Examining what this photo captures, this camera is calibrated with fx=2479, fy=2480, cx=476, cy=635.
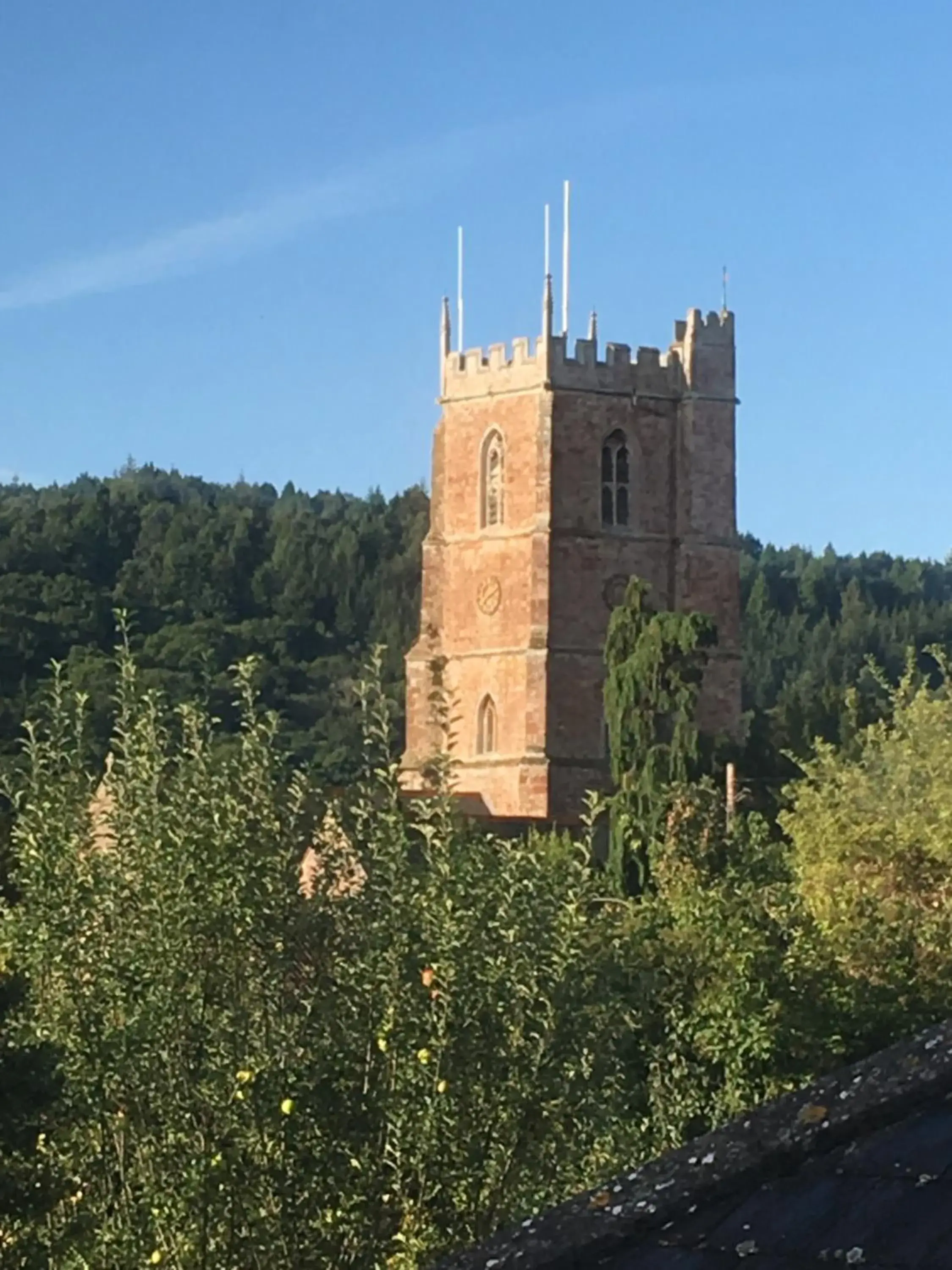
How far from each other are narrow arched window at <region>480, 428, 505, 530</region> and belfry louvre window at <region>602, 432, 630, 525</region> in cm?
239

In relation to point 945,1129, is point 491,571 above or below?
above

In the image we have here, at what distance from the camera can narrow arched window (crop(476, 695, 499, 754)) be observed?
57281mm

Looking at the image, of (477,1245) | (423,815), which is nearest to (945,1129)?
(477,1245)

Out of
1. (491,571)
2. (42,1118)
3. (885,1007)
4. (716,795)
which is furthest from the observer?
(491,571)

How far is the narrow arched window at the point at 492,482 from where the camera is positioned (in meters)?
58.6

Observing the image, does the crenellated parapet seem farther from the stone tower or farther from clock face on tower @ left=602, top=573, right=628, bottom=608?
clock face on tower @ left=602, top=573, right=628, bottom=608

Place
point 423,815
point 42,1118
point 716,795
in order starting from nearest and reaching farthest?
point 42,1118 → point 423,815 → point 716,795

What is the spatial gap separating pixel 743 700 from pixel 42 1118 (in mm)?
76706

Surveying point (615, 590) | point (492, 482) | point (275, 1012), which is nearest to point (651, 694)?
point (615, 590)

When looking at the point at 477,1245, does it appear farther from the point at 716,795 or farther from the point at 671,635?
the point at 671,635

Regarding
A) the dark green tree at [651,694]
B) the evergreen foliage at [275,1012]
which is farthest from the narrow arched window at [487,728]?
the evergreen foliage at [275,1012]

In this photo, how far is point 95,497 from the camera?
342 feet

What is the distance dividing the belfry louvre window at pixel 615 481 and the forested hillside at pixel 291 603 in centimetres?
657

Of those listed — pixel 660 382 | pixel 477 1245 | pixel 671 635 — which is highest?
pixel 660 382
